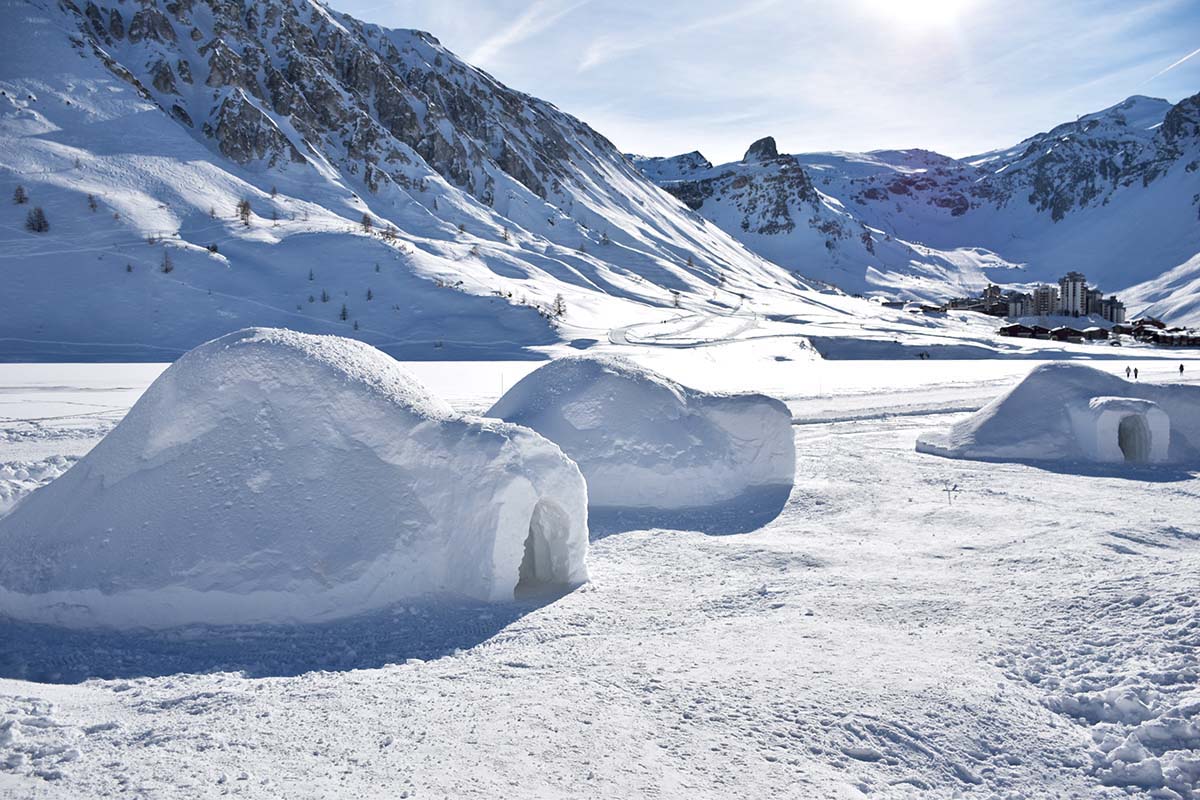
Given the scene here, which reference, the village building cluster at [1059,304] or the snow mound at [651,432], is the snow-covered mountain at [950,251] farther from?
→ the snow mound at [651,432]

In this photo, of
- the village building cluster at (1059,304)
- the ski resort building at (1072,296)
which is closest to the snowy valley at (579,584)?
the village building cluster at (1059,304)

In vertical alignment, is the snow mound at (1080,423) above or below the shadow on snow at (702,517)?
above

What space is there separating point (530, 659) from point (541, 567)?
2.46m

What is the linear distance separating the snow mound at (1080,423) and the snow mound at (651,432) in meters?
5.88

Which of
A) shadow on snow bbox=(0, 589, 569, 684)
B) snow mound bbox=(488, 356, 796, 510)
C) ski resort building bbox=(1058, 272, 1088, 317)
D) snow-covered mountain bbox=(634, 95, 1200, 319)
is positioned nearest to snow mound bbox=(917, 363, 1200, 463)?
snow mound bbox=(488, 356, 796, 510)

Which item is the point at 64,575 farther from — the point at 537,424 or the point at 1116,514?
the point at 1116,514

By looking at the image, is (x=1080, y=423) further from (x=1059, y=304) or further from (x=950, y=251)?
(x=950, y=251)

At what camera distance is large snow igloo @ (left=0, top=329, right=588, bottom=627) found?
7.49 m

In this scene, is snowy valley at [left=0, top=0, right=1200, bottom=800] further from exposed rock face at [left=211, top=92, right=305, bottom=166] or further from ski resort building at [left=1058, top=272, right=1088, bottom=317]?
ski resort building at [left=1058, top=272, right=1088, bottom=317]

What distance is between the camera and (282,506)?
7.94 m

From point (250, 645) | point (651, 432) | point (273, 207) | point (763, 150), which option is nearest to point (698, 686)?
point (250, 645)

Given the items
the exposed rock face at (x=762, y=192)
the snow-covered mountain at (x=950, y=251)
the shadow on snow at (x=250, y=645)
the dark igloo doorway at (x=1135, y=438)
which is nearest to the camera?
the shadow on snow at (x=250, y=645)

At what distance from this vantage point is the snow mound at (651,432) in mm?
13000

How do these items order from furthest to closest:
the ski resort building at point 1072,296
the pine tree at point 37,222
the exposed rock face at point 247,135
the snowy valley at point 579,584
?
1. the ski resort building at point 1072,296
2. the exposed rock face at point 247,135
3. the pine tree at point 37,222
4. the snowy valley at point 579,584
